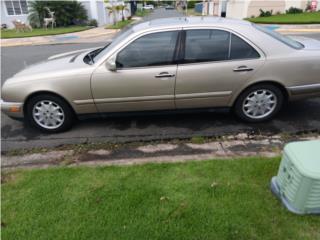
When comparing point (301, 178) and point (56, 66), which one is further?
point (56, 66)

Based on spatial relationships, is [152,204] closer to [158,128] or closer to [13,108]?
[158,128]

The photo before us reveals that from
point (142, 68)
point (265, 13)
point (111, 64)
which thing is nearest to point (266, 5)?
point (265, 13)

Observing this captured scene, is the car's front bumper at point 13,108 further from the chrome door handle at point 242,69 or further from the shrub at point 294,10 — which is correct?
the shrub at point 294,10

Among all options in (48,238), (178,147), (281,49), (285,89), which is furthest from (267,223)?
(281,49)

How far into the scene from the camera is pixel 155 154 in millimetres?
3480

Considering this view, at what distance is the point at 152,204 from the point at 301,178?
4.23 feet

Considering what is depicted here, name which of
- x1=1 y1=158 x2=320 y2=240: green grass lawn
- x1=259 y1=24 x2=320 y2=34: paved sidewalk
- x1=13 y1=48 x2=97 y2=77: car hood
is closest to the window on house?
x1=259 y1=24 x2=320 y2=34: paved sidewalk

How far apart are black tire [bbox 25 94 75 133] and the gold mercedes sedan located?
0.5 inches

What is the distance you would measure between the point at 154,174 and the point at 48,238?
119cm

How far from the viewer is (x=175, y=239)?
7.32 feet

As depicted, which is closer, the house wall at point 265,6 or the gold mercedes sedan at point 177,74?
the gold mercedes sedan at point 177,74

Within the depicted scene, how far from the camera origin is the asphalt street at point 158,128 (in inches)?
156

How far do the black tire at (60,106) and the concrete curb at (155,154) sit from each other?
54cm

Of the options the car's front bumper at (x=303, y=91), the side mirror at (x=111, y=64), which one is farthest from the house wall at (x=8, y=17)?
the car's front bumper at (x=303, y=91)
